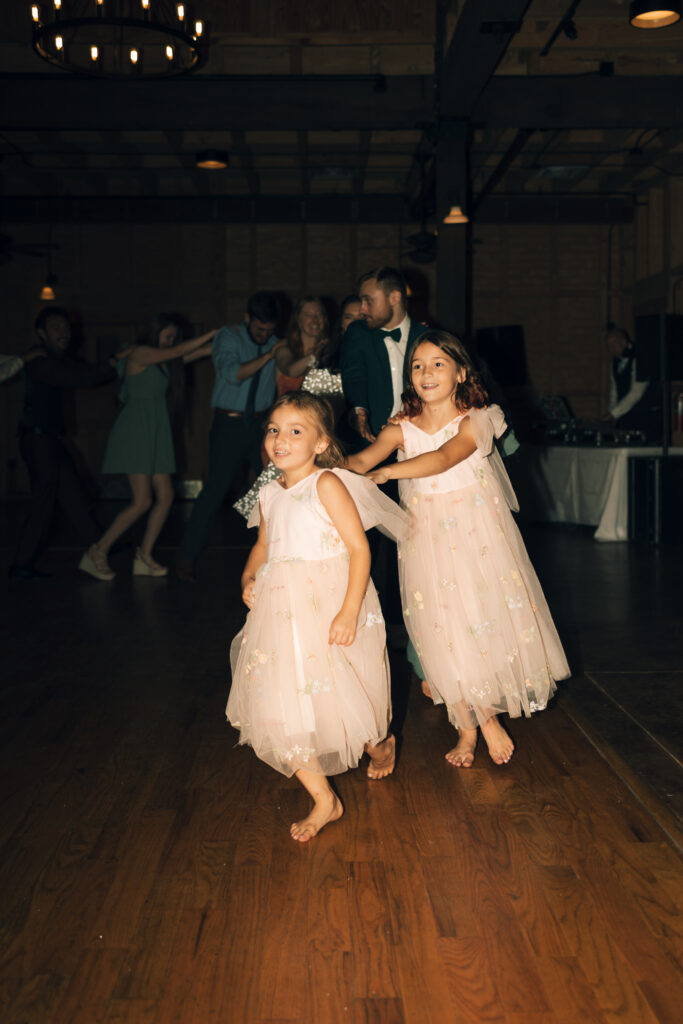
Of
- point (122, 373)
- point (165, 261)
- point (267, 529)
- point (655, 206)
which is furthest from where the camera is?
point (165, 261)

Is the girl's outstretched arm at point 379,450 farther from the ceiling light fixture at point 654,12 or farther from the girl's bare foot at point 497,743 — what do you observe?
the ceiling light fixture at point 654,12

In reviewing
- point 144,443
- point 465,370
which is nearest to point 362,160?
point 144,443

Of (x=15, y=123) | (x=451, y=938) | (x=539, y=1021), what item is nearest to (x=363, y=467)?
(x=451, y=938)

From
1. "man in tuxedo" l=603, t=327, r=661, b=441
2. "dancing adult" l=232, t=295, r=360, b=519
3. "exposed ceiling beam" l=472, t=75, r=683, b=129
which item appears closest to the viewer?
"dancing adult" l=232, t=295, r=360, b=519

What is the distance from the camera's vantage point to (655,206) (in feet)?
35.8

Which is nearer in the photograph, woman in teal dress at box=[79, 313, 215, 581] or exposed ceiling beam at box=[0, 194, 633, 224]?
woman in teal dress at box=[79, 313, 215, 581]

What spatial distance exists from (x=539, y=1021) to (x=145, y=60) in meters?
7.29

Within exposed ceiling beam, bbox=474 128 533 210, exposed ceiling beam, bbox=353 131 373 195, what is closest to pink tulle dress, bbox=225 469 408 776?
exposed ceiling beam, bbox=474 128 533 210

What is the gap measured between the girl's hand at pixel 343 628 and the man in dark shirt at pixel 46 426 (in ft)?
11.9

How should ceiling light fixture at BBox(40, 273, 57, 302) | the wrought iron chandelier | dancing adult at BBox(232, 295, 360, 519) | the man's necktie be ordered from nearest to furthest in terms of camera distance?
dancing adult at BBox(232, 295, 360, 519)
the wrought iron chandelier
the man's necktie
ceiling light fixture at BBox(40, 273, 57, 302)

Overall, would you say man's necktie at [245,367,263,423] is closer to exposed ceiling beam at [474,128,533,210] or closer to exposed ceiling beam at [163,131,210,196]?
exposed ceiling beam at [474,128,533,210]

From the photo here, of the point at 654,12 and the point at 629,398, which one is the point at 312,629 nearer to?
the point at 654,12

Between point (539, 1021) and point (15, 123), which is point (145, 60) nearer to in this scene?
point (15, 123)

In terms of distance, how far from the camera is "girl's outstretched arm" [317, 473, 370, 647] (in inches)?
82.0
